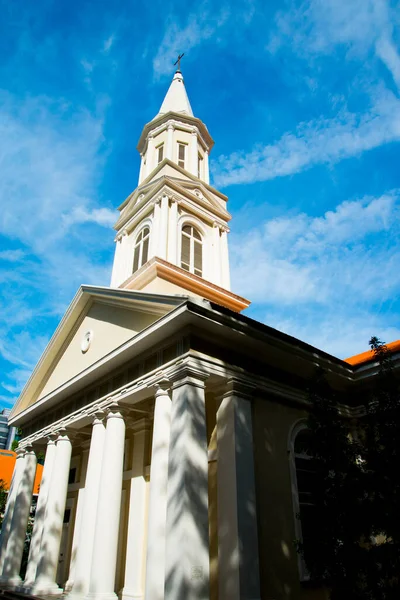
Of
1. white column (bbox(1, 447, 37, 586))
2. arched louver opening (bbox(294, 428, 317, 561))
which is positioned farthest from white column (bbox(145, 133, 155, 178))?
arched louver opening (bbox(294, 428, 317, 561))

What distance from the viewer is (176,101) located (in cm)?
2594

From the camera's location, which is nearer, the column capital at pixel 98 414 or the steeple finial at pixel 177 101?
the column capital at pixel 98 414

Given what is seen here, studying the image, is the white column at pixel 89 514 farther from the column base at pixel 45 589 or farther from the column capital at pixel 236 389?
the column capital at pixel 236 389

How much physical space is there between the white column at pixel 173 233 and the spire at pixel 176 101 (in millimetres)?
8375

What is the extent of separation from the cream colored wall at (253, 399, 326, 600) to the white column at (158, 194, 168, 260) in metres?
8.37

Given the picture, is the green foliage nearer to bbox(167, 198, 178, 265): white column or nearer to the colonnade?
the colonnade

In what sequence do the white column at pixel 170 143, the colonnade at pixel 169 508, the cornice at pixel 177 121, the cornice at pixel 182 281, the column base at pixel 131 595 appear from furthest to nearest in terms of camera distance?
the cornice at pixel 177 121
the white column at pixel 170 143
the cornice at pixel 182 281
the column base at pixel 131 595
the colonnade at pixel 169 508

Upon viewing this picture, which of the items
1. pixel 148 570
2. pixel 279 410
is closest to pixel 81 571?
pixel 148 570

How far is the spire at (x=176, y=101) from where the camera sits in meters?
25.1

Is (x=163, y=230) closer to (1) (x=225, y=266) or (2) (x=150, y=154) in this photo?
(1) (x=225, y=266)

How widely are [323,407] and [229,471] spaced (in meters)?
2.74

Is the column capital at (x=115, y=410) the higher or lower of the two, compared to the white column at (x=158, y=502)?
higher

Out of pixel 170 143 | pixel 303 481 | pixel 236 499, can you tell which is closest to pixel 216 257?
pixel 170 143

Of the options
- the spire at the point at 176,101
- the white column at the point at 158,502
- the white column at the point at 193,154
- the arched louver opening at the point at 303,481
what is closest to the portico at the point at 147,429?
the white column at the point at 158,502
